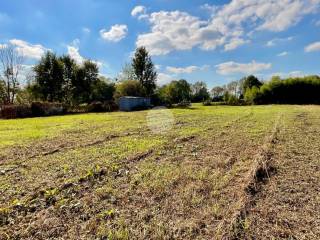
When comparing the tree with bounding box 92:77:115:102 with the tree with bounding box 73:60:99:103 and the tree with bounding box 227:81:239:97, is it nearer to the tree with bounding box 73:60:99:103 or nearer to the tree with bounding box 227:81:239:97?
the tree with bounding box 73:60:99:103

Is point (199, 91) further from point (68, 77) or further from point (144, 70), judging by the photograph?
point (68, 77)

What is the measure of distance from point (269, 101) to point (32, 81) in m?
42.7

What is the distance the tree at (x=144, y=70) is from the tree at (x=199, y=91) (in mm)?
24616

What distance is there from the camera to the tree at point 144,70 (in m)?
47.2

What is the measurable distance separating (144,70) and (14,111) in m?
26.2

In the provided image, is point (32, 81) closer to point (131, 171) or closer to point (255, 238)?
point (131, 171)

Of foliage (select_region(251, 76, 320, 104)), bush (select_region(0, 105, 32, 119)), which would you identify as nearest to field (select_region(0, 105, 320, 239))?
bush (select_region(0, 105, 32, 119))

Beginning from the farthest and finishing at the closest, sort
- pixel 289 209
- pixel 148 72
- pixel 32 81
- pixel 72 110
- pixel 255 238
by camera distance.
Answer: pixel 148 72 < pixel 32 81 < pixel 72 110 < pixel 289 209 < pixel 255 238

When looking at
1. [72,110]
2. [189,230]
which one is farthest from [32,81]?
[189,230]

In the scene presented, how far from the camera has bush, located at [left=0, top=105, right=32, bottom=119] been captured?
2564 centimetres

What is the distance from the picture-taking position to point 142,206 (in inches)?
150

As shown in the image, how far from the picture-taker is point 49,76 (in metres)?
37.4

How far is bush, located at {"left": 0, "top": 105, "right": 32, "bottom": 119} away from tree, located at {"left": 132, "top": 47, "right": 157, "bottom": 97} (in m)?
23.4

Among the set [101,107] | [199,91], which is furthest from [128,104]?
[199,91]
